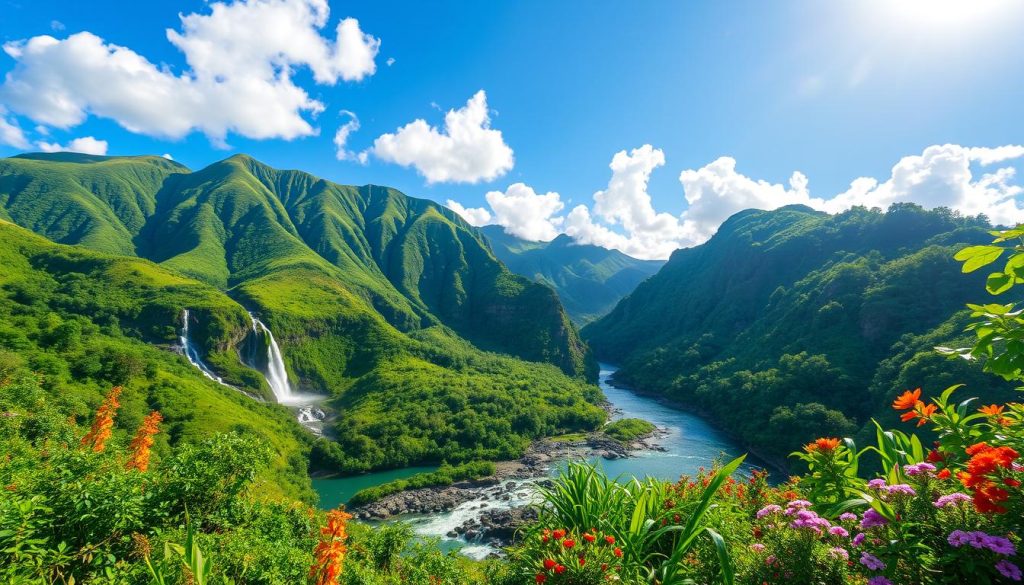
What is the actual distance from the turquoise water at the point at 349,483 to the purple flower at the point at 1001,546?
61666mm

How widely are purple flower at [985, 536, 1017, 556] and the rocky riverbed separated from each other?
35936 mm

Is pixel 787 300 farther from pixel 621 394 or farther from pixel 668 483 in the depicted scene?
pixel 668 483

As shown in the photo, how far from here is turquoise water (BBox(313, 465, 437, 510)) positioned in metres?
56.2

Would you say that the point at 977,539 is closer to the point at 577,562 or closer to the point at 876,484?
the point at 876,484

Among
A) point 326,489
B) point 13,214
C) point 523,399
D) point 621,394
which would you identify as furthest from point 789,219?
point 13,214

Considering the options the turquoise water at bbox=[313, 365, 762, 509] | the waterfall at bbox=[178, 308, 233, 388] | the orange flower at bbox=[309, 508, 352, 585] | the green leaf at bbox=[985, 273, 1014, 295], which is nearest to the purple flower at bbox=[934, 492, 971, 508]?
the green leaf at bbox=[985, 273, 1014, 295]

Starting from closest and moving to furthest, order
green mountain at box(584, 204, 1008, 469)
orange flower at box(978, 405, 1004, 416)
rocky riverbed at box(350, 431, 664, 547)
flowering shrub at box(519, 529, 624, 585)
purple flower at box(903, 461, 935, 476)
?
purple flower at box(903, 461, 935, 476) < orange flower at box(978, 405, 1004, 416) < flowering shrub at box(519, 529, 624, 585) < rocky riverbed at box(350, 431, 664, 547) < green mountain at box(584, 204, 1008, 469)

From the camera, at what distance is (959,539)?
2.88 meters

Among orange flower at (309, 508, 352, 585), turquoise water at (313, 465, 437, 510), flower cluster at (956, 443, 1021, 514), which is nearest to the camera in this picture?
flower cluster at (956, 443, 1021, 514)

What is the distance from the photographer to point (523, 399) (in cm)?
9531

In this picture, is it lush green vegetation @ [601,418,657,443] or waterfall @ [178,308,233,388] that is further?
lush green vegetation @ [601,418,657,443]

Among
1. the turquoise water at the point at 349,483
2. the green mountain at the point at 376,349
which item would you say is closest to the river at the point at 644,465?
the turquoise water at the point at 349,483

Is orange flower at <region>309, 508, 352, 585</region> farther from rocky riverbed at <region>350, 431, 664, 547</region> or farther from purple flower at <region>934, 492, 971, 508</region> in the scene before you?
rocky riverbed at <region>350, 431, 664, 547</region>

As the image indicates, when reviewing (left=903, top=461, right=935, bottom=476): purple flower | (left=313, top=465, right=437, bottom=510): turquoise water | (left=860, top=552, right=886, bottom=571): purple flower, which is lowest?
(left=313, top=465, right=437, bottom=510): turquoise water
